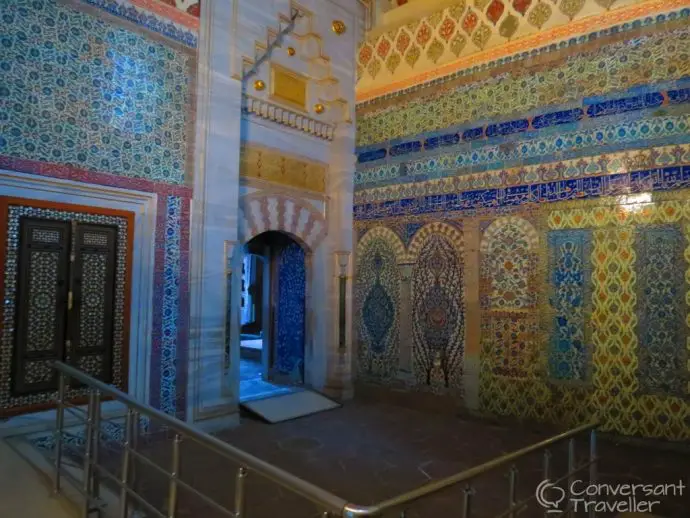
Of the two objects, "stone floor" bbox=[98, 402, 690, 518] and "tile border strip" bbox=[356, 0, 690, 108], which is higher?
"tile border strip" bbox=[356, 0, 690, 108]

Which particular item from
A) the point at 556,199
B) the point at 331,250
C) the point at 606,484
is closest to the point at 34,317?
the point at 331,250

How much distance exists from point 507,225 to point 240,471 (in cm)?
364

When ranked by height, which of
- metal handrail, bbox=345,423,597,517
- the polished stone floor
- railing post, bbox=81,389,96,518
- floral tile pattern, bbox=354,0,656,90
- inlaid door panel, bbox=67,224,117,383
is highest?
floral tile pattern, bbox=354,0,656,90

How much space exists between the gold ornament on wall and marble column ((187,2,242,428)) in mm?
1308

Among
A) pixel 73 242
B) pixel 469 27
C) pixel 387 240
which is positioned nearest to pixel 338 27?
pixel 469 27

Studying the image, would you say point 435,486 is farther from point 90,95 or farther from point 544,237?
point 90,95

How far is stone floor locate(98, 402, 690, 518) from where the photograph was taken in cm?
284

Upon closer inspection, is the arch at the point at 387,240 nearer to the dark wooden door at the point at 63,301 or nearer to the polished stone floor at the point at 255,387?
the polished stone floor at the point at 255,387

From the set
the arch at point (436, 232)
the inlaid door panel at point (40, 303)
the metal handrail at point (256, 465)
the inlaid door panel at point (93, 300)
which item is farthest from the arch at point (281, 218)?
the metal handrail at point (256, 465)

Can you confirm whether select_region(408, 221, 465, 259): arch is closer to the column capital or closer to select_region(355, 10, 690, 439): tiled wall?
select_region(355, 10, 690, 439): tiled wall

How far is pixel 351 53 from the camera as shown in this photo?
223 inches

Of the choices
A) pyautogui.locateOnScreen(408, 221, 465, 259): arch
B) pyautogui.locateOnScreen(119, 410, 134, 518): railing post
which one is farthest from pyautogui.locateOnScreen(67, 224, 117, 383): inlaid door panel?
pyautogui.locateOnScreen(408, 221, 465, 259): arch

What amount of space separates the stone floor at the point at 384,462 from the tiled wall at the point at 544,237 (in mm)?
414

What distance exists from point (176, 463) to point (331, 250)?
374 cm
